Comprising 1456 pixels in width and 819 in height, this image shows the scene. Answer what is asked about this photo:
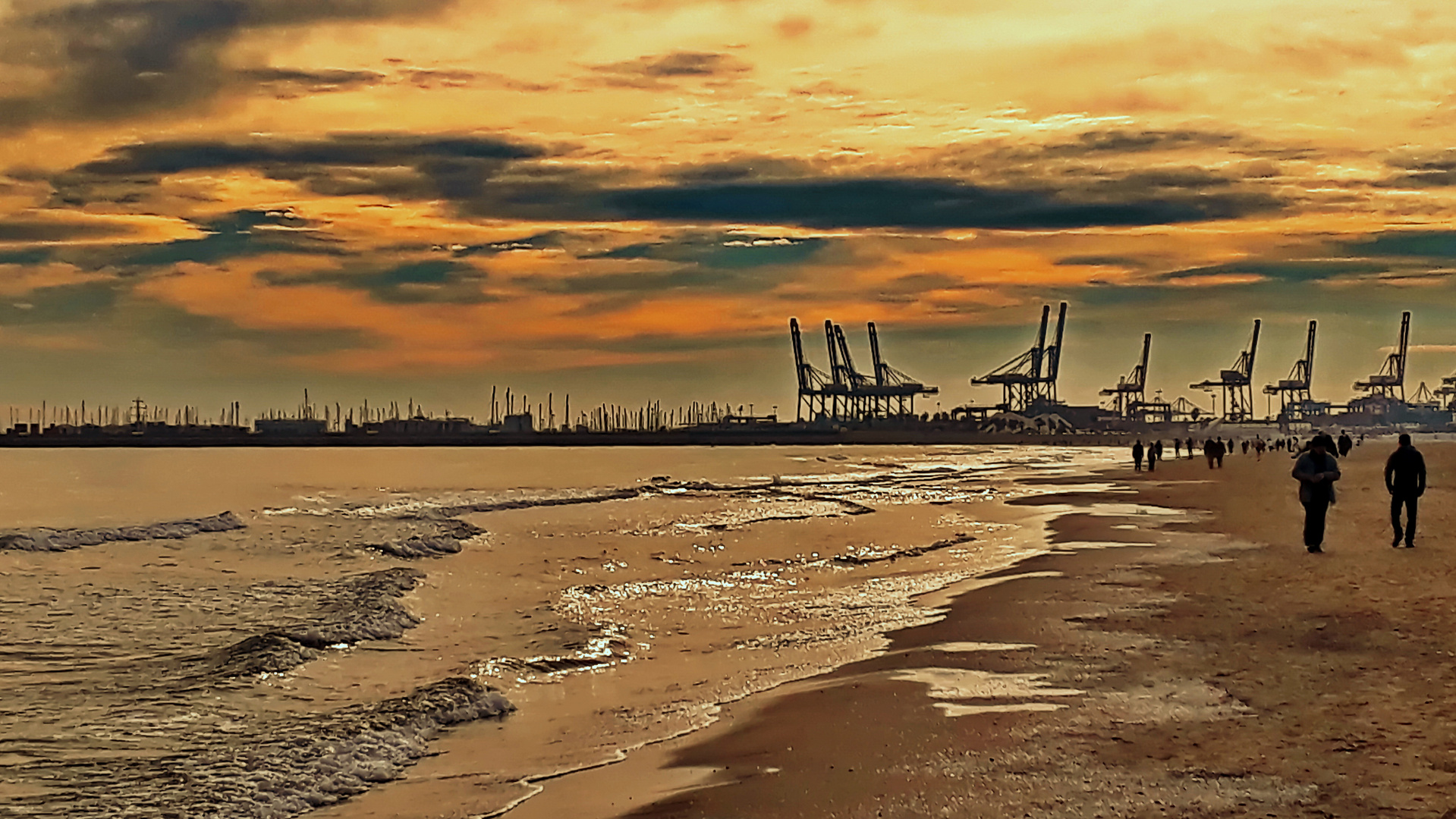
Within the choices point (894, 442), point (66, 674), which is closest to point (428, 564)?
point (66, 674)

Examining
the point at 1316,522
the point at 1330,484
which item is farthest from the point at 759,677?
the point at 1330,484

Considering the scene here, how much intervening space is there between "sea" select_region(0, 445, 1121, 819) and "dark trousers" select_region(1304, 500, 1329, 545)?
437 centimetres

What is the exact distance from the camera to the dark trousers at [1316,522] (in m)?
17.6

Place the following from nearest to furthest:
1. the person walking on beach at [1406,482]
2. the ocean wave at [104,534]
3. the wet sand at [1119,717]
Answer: the wet sand at [1119,717]
the person walking on beach at [1406,482]
the ocean wave at [104,534]

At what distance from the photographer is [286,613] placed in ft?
56.1

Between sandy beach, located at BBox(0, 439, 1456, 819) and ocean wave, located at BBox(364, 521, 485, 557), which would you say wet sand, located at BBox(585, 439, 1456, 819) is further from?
ocean wave, located at BBox(364, 521, 485, 557)

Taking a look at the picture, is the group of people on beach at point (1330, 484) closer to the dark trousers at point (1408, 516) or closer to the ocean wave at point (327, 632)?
the dark trousers at point (1408, 516)

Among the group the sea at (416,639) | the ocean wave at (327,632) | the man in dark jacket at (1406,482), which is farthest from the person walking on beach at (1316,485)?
the ocean wave at (327,632)

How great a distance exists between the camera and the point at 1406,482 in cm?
1733

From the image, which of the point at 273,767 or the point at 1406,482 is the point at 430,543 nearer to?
the point at 1406,482

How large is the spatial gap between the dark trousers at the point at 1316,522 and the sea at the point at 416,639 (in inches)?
172

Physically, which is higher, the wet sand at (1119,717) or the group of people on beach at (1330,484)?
the group of people on beach at (1330,484)

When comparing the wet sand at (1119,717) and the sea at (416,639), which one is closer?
the wet sand at (1119,717)

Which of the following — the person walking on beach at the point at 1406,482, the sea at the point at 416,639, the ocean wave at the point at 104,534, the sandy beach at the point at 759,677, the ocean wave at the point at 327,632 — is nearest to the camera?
the sandy beach at the point at 759,677
